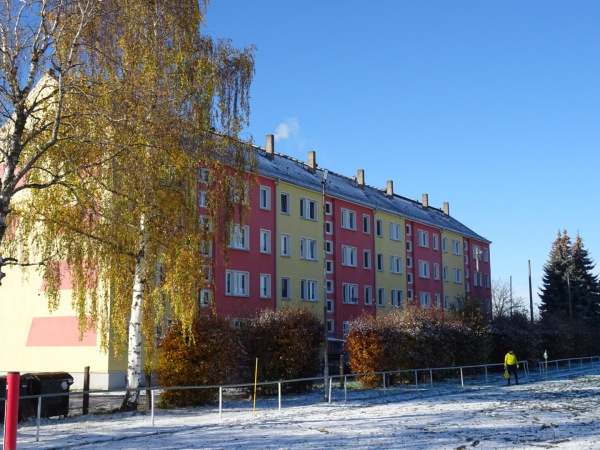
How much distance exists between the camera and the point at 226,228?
2236 centimetres

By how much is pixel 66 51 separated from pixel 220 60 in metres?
6.11

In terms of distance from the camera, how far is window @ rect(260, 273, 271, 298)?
138 ft

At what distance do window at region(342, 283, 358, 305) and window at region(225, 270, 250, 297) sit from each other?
1019cm

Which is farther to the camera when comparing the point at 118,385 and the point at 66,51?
the point at 118,385

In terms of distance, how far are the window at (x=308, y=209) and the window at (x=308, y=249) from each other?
4.96ft

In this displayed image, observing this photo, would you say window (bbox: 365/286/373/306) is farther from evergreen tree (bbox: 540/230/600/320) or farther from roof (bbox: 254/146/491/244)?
evergreen tree (bbox: 540/230/600/320)

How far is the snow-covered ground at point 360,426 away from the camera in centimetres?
1379

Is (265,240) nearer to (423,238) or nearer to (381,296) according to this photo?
(381,296)

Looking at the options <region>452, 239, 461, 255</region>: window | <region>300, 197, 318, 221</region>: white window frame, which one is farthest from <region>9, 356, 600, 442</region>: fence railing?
<region>452, 239, 461, 255</region>: window

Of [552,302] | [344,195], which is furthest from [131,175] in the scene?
[552,302]

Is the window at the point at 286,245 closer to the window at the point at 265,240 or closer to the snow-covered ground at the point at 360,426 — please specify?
the window at the point at 265,240

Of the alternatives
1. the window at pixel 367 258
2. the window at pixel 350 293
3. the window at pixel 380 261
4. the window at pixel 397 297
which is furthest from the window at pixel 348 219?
the window at pixel 397 297

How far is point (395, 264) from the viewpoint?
56.8 metres

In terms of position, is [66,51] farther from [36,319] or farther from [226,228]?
[36,319]
